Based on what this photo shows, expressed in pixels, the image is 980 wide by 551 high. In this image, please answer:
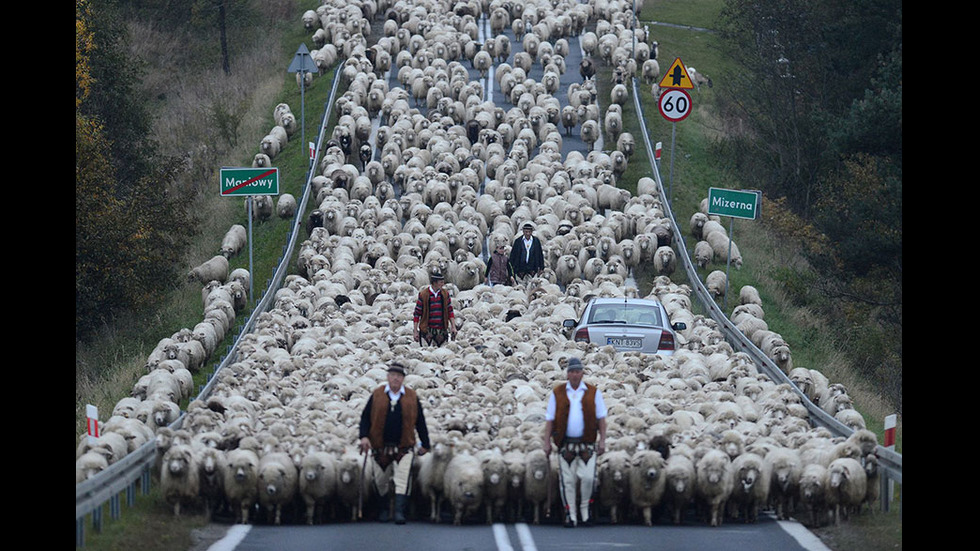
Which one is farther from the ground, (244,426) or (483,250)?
(483,250)

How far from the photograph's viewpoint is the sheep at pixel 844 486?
1318cm

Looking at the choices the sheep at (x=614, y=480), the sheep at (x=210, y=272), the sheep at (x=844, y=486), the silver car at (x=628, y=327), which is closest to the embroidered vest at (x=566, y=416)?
the sheep at (x=614, y=480)

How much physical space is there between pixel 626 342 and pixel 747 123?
2809 cm

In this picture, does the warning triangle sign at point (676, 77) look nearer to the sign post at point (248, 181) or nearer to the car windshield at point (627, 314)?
the sign post at point (248, 181)

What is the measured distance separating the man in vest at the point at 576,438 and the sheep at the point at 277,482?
2.47 m

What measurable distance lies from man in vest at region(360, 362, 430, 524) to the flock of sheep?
0.24 metres

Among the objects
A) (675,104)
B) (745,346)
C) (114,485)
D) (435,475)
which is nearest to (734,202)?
(745,346)

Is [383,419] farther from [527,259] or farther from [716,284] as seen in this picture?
[716,284]

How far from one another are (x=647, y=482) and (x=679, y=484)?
306mm

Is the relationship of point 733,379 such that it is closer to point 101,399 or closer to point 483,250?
point 101,399

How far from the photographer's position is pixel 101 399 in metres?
21.5

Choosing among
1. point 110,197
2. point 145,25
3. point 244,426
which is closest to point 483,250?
point 110,197

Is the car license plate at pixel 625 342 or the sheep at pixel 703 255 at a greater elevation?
the sheep at pixel 703 255

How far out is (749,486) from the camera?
43.8 feet
